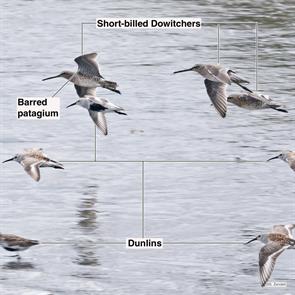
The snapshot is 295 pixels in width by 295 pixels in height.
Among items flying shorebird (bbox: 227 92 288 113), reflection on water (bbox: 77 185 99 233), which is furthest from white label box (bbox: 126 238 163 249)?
flying shorebird (bbox: 227 92 288 113)

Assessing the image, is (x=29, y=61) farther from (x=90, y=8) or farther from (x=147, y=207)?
(x=147, y=207)

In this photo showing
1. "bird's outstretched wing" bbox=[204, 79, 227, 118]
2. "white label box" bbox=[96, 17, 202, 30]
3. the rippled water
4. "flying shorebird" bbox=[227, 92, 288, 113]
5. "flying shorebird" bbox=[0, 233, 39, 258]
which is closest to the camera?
the rippled water

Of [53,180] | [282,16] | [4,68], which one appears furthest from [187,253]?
[282,16]

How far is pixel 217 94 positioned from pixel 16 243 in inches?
116

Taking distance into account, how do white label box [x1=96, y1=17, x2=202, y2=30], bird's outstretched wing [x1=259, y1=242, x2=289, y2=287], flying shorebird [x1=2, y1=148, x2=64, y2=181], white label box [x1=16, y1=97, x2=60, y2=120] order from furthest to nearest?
1. white label box [x1=96, y1=17, x2=202, y2=30]
2. white label box [x1=16, y1=97, x2=60, y2=120]
3. flying shorebird [x1=2, y1=148, x2=64, y2=181]
4. bird's outstretched wing [x1=259, y1=242, x2=289, y2=287]

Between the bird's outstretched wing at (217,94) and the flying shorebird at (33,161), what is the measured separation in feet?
5.94

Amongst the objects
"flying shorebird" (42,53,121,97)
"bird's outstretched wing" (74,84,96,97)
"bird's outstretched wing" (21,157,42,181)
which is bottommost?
"bird's outstretched wing" (21,157,42,181)

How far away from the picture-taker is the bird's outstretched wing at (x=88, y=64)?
762 inches

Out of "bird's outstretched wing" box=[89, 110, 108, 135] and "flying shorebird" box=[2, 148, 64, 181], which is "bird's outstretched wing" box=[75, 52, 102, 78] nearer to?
"bird's outstretched wing" box=[89, 110, 108, 135]

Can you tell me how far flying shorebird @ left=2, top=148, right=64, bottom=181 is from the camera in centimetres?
1869

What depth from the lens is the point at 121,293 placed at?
56.4ft

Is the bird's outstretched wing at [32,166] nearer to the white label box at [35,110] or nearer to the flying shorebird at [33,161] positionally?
the flying shorebird at [33,161]

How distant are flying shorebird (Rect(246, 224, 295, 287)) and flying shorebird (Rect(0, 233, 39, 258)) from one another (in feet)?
7.33

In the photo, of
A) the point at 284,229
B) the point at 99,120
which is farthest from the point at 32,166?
the point at 284,229
